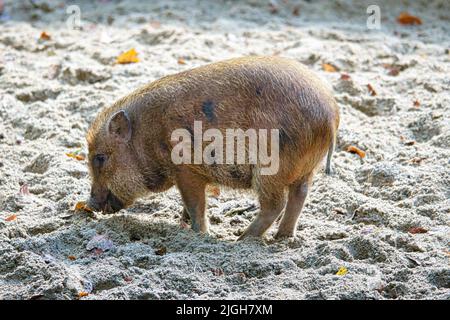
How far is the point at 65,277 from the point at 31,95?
118 inches

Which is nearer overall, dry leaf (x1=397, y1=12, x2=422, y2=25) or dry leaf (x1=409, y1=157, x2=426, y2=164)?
dry leaf (x1=409, y1=157, x2=426, y2=164)

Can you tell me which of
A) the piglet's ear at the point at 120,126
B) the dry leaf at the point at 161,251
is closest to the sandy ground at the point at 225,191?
→ the dry leaf at the point at 161,251

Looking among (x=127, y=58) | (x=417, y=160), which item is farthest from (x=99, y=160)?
(x=127, y=58)

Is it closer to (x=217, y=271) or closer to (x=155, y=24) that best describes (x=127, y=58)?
(x=155, y=24)

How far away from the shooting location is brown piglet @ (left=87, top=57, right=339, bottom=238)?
4.43m

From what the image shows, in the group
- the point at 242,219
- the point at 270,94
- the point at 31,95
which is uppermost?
the point at 270,94

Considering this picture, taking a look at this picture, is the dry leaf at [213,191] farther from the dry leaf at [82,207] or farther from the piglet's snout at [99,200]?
the dry leaf at [82,207]

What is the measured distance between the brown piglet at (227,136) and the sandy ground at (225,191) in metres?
0.25

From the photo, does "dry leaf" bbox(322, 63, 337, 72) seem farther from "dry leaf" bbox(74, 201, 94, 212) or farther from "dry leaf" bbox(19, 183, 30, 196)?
"dry leaf" bbox(19, 183, 30, 196)

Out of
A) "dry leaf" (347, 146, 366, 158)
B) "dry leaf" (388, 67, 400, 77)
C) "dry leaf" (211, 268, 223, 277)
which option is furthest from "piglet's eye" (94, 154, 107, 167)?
"dry leaf" (388, 67, 400, 77)
